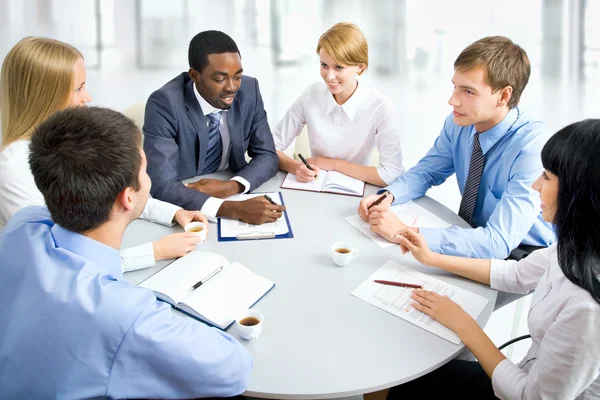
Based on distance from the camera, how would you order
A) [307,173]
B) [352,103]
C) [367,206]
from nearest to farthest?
[367,206] → [307,173] → [352,103]

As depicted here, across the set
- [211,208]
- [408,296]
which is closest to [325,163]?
[211,208]

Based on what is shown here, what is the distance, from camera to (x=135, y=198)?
1106 mm

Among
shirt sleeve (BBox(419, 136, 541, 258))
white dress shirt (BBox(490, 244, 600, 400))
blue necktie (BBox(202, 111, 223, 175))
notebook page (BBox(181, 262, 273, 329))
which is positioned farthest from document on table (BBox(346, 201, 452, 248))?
blue necktie (BBox(202, 111, 223, 175))

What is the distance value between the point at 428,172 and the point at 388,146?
26 cm

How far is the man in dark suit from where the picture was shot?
6.60 ft

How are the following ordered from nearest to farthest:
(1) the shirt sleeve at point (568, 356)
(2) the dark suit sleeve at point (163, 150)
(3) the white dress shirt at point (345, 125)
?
(1) the shirt sleeve at point (568, 356) < (2) the dark suit sleeve at point (163, 150) < (3) the white dress shirt at point (345, 125)

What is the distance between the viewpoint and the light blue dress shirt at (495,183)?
66.2 inches

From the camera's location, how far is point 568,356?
40.6 inches

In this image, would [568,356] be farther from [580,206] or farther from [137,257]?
[137,257]

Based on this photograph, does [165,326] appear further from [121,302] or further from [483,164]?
[483,164]

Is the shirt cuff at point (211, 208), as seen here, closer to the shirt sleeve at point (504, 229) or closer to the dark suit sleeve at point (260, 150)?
the dark suit sleeve at point (260, 150)

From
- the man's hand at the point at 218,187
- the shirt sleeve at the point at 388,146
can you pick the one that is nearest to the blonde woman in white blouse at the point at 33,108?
the man's hand at the point at 218,187

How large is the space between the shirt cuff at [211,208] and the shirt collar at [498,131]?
1.01 metres

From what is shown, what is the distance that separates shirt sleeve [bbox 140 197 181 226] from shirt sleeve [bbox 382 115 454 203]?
848 millimetres
